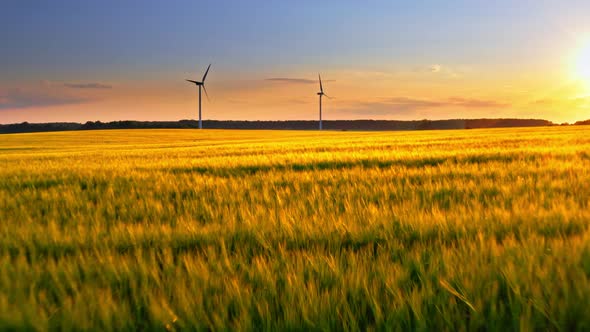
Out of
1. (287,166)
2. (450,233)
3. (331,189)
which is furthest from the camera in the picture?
(287,166)

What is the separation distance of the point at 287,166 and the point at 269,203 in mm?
4343

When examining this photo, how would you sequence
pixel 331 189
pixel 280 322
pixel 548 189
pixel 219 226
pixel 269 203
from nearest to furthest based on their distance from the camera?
pixel 280 322 < pixel 219 226 < pixel 269 203 < pixel 548 189 < pixel 331 189

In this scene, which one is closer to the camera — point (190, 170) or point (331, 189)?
point (331, 189)

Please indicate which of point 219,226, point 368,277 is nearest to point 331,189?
point 219,226

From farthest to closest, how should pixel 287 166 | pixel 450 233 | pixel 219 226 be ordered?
pixel 287 166 < pixel 219 226 < pixel 450 233

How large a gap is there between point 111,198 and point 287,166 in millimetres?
4101

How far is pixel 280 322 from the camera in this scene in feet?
4.30

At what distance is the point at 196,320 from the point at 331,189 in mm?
3391

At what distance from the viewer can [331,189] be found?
15.2 feet

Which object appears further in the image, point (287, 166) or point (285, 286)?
point (287, 166)

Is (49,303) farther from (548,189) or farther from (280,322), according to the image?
(548,189)

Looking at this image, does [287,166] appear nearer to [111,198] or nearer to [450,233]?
[111,198]

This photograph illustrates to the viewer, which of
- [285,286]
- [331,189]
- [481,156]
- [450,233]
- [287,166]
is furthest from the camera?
[481,156]

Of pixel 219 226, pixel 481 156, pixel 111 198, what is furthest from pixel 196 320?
pixel 481 156
